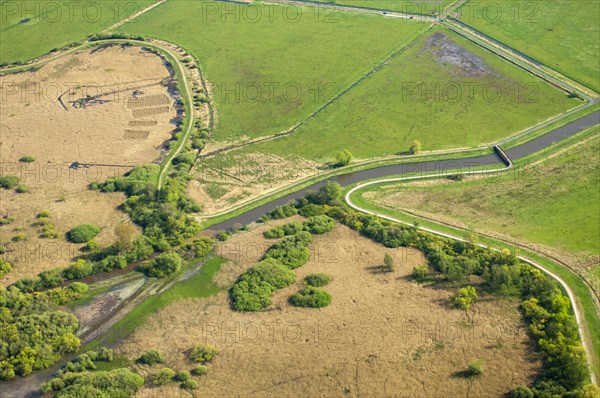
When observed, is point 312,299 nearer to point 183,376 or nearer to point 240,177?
point 183,376

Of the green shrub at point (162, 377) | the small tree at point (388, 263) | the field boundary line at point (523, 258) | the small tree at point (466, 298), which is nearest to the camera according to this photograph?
the green shrub at point (162, 377)

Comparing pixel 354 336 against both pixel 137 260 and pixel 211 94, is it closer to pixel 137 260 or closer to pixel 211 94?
pixel 137 260

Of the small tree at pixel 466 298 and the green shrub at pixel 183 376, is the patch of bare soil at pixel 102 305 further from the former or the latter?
the small tree at pixel 466 298

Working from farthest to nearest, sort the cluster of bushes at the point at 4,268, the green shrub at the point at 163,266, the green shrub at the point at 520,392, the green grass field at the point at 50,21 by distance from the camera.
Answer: the green grass field at the point at 50,21 < the cluster of bushes at the point at 4,268 < the green shrub at the point at 163,266 < the green shrub at the point at 520,392

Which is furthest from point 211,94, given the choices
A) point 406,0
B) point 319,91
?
point 406,0

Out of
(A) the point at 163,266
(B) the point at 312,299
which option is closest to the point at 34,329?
(A) the point at 163,266

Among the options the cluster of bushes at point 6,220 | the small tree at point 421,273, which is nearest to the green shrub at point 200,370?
the small tree at point 421,273
